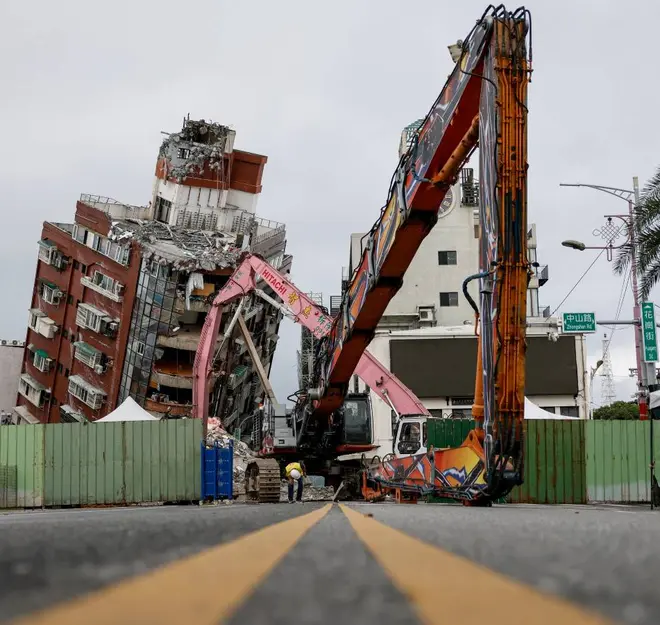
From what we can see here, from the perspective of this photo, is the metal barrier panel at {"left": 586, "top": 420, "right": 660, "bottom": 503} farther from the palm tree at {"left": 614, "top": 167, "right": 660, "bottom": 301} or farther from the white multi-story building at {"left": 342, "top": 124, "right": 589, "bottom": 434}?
the white multi-story building at {"left": 342, "top": 124, "right": 589, "bottom": 434}

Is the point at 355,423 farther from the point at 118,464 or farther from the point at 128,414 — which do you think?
the point at 128,414

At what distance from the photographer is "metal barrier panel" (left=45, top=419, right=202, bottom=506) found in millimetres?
27844

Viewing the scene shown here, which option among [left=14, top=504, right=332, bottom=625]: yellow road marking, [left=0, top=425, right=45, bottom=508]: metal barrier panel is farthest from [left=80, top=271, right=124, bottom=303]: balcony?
[left=14, top=504, right=332, bottom=625]: yellow road marking

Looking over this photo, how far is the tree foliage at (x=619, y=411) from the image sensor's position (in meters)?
73.7

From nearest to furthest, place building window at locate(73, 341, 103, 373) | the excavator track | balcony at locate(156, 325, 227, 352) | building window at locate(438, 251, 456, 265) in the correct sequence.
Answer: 1. the excavator track
2. balcony at locate(156, 325, 227, 352)
3. building window at locate(73, 341, 103, 373)
4. building window at locate(438, 251, 456, 265)

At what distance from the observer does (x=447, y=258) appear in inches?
2346

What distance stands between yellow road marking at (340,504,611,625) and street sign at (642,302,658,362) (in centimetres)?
2671

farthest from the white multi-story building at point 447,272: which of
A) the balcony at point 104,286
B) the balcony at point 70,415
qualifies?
the balcony at point 70,415

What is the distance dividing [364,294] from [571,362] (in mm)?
31147

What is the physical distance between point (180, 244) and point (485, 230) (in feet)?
138

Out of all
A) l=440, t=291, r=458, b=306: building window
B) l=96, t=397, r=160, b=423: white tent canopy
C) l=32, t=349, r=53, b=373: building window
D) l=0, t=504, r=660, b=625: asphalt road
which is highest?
l=440, t=291, r=458, b=306: building window

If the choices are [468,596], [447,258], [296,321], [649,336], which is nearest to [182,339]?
[447,258]

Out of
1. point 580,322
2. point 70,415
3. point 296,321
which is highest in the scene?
point 580,322

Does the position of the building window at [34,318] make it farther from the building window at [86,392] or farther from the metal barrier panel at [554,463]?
the metal barrier panel at [554,463]
